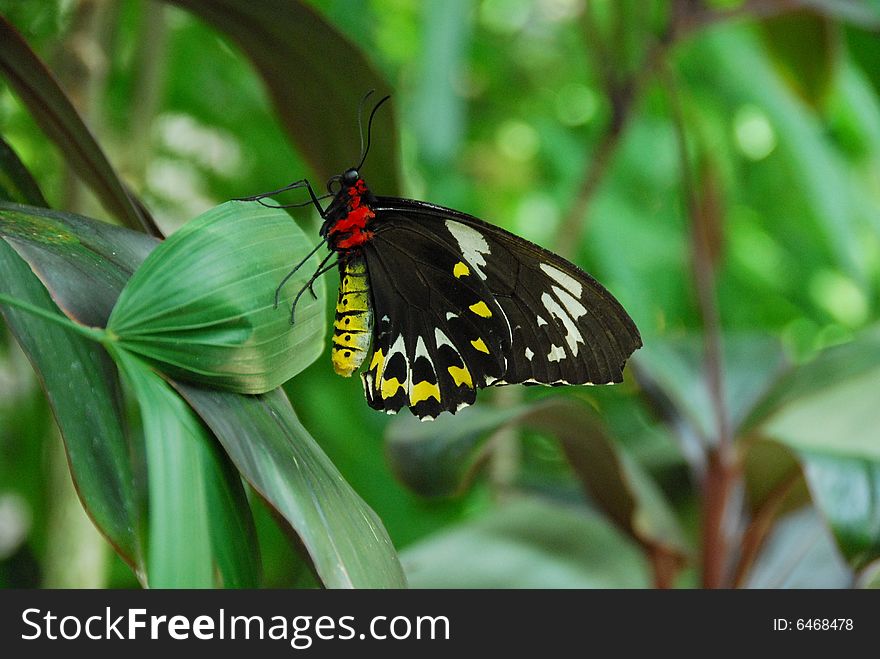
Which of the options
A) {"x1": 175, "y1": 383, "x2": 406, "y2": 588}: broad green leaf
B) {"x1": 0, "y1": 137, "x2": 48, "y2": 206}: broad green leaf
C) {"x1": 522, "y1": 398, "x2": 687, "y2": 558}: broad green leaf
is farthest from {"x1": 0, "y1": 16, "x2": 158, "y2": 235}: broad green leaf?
{"x1": 522, "y1": 398, "x2": 687, "y2": 558}: broad green leaf

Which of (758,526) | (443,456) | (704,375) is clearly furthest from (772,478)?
(443,456)

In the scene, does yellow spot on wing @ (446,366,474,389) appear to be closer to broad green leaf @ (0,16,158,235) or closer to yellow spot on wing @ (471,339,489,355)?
yellow spot on wing @ (471,339,489,355)

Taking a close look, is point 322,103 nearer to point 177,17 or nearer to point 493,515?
point 493,515

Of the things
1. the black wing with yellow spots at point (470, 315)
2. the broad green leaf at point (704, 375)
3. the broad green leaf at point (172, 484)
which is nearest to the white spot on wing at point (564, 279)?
the black wing with yellow spots at point (470, 315)

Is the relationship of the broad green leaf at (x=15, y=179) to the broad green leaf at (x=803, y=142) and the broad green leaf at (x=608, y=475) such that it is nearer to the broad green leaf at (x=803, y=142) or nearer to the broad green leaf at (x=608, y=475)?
the broad green leaf at (x=608, y=475)

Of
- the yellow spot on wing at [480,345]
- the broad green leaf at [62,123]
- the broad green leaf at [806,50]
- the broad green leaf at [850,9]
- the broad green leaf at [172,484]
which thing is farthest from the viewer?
the broad green leaf at [806,50]
